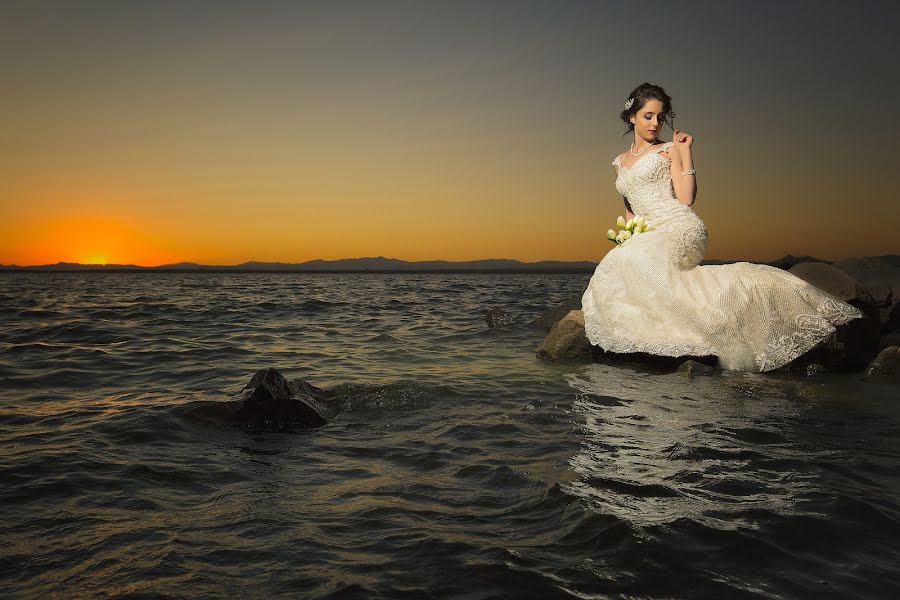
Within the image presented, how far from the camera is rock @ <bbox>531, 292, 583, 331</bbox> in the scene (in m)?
13.1

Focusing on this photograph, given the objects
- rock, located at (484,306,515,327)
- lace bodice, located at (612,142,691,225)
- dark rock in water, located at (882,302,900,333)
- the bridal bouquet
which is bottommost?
rock, located at (484,306,515,327)

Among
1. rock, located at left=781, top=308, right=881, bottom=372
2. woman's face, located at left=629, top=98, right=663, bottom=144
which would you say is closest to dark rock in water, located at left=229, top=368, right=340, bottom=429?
rock, located at left=781, top=308, right=881, bottom=372

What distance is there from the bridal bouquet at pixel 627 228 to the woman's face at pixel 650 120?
4.14ft

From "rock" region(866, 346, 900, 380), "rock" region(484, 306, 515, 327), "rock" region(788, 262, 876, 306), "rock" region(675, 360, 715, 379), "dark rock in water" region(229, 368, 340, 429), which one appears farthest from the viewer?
"rock" region(484, 306, 515, 327)

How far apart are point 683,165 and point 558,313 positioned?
5837mm

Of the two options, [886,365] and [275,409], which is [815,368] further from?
[275,409]

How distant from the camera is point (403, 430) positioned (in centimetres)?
552

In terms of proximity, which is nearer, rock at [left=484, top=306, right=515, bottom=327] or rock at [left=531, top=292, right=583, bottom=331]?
rock at [left=531, top=292, right=583, bottom=331]

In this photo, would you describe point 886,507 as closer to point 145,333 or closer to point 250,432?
point 250,432

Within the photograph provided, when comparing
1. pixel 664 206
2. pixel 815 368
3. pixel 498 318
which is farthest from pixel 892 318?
pixel 498 318

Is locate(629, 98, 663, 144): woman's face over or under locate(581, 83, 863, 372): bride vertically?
over

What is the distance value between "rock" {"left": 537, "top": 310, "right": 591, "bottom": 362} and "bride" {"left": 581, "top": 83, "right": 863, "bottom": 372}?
39 centimetres

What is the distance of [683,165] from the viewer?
346 inches

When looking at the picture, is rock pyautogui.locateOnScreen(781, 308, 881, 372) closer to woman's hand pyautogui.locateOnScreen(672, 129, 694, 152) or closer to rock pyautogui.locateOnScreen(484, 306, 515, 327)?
woman's hand pyautogui.locateOnScreen(672, 129, 694, 152)
